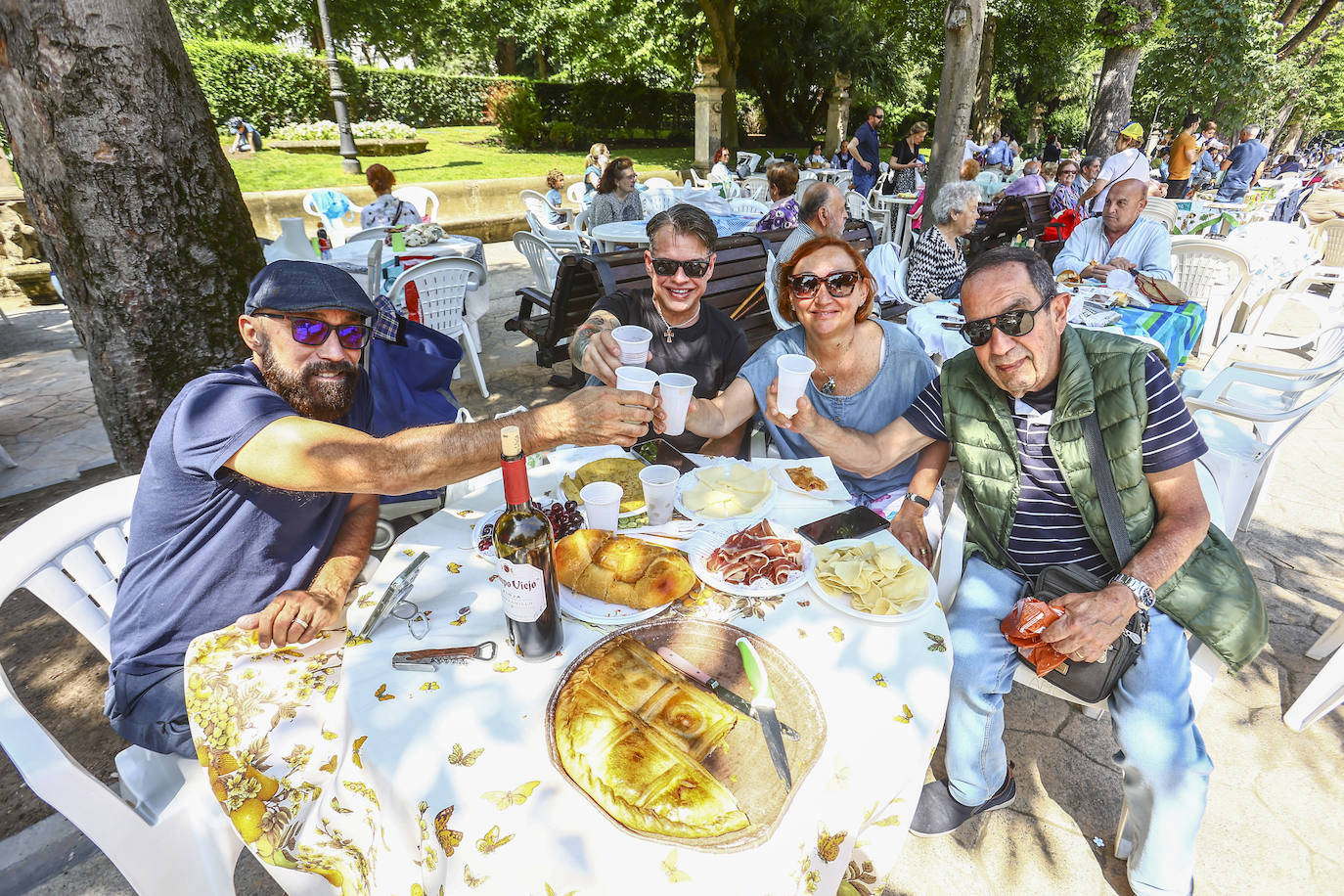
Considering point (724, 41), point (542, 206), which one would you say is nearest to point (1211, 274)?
point (542, 206)

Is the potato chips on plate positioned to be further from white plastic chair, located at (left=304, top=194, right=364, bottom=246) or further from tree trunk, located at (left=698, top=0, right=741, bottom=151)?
tree trunk, located at (left=698, top=0, right=741, bottom=151)

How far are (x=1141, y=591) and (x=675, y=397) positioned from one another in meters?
1.52

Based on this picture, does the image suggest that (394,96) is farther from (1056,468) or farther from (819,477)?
(1056,468)

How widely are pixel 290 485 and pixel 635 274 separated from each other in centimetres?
315

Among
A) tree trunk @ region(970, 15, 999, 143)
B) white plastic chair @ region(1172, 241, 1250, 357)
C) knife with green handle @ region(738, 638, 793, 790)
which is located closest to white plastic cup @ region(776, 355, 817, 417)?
knife with green handle @ region(738, 638, 793, 790)

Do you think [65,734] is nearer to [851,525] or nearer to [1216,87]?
[851,525]

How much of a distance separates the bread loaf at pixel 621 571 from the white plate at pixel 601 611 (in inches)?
0.5

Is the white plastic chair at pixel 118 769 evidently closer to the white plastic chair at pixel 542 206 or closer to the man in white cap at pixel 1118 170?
the white plastic chair at pixel 542 206

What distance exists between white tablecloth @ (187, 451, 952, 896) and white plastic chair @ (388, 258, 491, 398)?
3.83 meters

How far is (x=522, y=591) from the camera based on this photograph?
50.9 inches

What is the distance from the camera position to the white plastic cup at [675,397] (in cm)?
179

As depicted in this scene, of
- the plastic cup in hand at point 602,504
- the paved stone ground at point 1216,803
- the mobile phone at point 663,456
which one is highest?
the plastic cup in hand at point 602,504

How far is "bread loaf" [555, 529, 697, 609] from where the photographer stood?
156 centimetres

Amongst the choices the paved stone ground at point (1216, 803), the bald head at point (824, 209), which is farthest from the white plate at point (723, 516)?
the bald head at point (824, 209)
